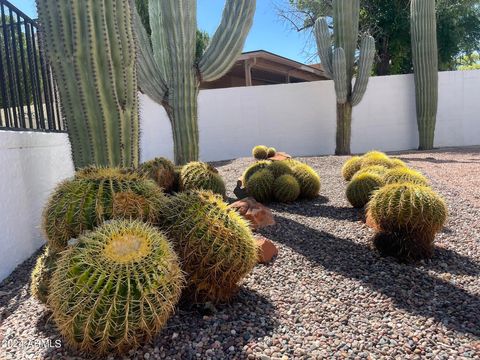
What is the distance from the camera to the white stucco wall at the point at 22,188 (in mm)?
3576

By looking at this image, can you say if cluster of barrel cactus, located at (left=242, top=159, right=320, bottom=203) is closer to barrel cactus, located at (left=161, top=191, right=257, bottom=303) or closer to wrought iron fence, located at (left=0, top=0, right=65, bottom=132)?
wrought iron fence, located at (left=0, top=0, right=65, bottom=132)

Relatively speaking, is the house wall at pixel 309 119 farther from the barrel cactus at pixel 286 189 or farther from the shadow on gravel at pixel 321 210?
the shadow on gravel at pixel 321 210

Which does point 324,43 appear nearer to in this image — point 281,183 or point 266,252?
point 281,183

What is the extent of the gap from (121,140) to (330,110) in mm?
11384

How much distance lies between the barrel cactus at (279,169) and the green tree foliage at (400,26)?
1351 centimetres

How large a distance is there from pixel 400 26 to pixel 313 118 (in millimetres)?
6294

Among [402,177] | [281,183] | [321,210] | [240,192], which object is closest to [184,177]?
[240,192]

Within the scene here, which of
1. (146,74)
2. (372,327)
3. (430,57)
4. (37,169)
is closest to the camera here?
(372,327)

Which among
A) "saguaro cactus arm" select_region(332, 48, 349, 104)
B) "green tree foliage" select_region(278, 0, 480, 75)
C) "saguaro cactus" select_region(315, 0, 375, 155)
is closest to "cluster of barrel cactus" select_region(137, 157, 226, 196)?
"saguaro cactus arm" select_region(332, 48, 349, 104)

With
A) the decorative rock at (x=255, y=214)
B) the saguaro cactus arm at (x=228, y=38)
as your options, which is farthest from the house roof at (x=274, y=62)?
the decorative rock at (x=255, y=214)

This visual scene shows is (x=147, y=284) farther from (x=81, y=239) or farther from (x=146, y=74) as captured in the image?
(x=146, y=74)

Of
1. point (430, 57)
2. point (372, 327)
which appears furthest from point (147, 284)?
point (430, 57)

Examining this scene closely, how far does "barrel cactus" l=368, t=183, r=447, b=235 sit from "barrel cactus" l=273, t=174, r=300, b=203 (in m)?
1.96

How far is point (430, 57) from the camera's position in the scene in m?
13.5
